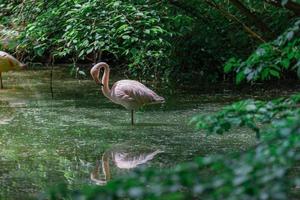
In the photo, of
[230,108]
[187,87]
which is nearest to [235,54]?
[187,87]

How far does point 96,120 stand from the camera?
6934 millimetres

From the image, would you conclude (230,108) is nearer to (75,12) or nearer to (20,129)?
(20,129)

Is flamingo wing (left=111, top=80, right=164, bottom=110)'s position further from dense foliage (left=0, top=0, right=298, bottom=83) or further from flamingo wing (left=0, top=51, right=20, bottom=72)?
flamingo wing (left=0, top=51, right=20, bottom=72)

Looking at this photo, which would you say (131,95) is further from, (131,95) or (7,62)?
(7,62)

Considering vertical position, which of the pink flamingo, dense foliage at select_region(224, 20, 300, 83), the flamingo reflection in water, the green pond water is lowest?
the flamingo reflection in water

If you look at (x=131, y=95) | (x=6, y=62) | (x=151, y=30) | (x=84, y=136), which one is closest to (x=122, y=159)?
(x=84, y=136)

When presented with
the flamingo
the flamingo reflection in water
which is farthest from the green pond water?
the flamingo

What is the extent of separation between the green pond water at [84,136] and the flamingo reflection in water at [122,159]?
→ 17 mm

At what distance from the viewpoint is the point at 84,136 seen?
20.3 ft

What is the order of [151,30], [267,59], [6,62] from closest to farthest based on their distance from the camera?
[267,59] < [151,30] < [6,62]

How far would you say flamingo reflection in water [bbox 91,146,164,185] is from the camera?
5020 mm

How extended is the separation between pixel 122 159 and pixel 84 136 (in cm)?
83

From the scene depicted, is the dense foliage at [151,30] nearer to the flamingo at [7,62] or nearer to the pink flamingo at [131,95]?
the flamingo at [7,62]

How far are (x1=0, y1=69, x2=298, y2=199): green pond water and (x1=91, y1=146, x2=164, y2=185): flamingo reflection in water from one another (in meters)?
0.02
